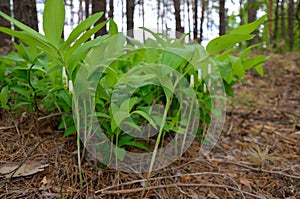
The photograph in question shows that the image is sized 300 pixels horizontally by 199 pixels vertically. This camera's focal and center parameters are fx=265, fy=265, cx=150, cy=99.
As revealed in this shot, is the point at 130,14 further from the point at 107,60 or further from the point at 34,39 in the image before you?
the point at 34,39

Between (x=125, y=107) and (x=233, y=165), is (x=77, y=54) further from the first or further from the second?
(x=233, y=165)

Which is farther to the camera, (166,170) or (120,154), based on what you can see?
(166,170)

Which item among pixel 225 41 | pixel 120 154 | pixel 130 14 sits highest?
pixel 130 14

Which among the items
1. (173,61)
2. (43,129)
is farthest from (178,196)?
(43,129)

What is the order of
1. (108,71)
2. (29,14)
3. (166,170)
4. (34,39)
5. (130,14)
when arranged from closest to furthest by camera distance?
1. (34,39)
2. (108,71)
3. (166,170)
4. (130,14)
5. (29,14)

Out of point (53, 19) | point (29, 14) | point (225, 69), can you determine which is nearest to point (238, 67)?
point (225, 69)

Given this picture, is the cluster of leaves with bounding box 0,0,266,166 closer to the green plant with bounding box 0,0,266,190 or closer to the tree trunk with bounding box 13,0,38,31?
the green plant with bounding box 0,0,266,190
